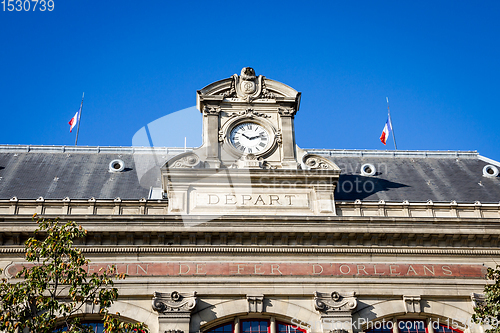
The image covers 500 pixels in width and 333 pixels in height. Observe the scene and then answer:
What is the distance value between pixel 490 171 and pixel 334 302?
1424 cm

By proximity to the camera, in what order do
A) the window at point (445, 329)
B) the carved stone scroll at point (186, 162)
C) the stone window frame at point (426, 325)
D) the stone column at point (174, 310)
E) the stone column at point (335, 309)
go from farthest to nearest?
the carved stone scroll at point (186, 162)
the window at point (445, 329)
the stone window frame at point (426, 325)
the stone column at point (335, 309)
the stone column at point (174, 310)

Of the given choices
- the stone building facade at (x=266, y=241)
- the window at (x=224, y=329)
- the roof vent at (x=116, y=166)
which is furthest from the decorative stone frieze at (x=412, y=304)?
the roof vent at (x=116, y=166)

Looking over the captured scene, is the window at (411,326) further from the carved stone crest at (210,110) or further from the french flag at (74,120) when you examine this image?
the french flag at (74,120)

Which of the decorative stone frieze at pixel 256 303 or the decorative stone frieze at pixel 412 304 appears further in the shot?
the decorative stone frieze at pixel 412 304

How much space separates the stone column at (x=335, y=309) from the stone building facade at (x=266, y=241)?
0.14 feet

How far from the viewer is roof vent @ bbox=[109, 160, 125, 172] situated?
3466 cm

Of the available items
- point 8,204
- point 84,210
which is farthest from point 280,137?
point 8,204

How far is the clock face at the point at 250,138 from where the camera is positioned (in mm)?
31375

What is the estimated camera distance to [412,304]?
27.4m

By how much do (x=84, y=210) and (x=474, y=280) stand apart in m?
16.9

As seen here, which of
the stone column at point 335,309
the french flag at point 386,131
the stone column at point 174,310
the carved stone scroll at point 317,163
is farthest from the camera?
the french flag at point 386,131

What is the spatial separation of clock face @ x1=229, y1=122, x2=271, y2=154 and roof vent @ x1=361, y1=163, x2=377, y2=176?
6.29 metres

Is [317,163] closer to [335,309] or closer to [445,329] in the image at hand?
[335,309]

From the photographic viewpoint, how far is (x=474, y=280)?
1105 inches
